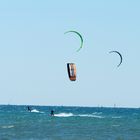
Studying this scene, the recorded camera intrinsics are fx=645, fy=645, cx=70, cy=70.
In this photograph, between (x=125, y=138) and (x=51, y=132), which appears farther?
(x=51, y=132)

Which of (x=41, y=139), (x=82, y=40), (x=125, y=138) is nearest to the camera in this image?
(x=82, y=40)

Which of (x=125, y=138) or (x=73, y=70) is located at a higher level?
(x=73, y=70)

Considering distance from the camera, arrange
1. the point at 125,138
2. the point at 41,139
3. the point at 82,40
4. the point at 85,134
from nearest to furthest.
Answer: the point at 82,40
the point at 41,139
the point at 125,138
the point at 85,134

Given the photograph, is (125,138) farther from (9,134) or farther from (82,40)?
(82,40)

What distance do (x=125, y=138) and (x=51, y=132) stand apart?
25.8 ft

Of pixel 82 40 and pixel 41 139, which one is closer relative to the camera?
pixel 82 40

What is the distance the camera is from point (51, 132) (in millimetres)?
54250

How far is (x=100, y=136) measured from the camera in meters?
50.2

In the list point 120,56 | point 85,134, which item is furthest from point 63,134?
point 120,56

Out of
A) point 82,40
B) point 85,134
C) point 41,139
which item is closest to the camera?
point 82,40

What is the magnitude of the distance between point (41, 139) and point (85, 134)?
709 centimetres

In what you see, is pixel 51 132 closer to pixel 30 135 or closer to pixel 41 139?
pixel 30 135

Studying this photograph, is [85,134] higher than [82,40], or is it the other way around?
[82,40]

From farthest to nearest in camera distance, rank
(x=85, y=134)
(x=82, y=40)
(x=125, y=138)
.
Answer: (x=85, y=134), (x=125, y=138), (x=82, y=40)
